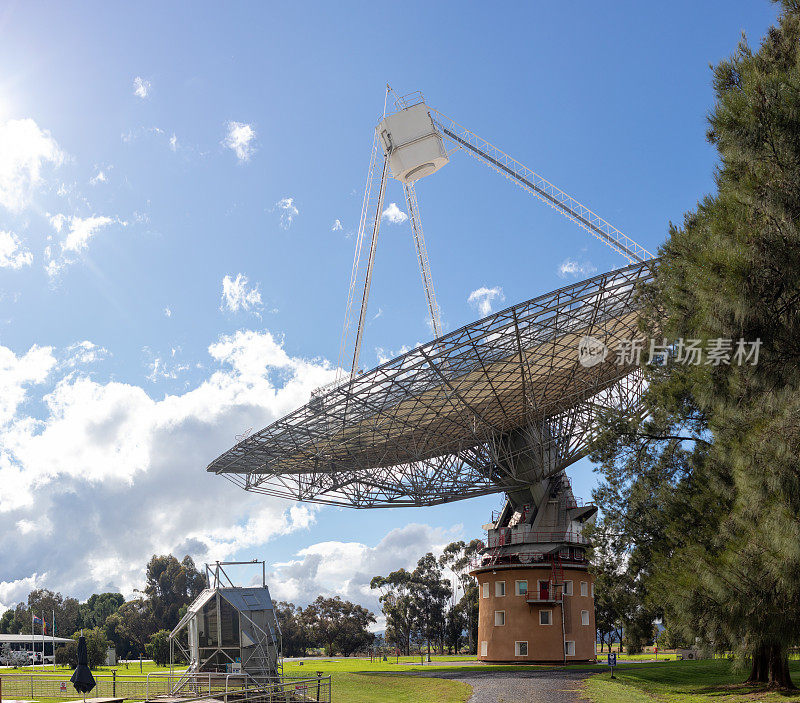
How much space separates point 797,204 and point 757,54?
136 inches

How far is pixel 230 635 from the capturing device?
84.6ft

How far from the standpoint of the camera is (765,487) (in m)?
10.3

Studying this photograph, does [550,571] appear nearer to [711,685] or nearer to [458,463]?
[458,463]

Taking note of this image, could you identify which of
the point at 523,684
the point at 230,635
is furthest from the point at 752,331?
the point at 523,684

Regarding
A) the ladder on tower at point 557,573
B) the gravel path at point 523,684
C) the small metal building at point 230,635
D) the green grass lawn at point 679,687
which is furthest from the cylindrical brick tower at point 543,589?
the small metal building at point 230,635

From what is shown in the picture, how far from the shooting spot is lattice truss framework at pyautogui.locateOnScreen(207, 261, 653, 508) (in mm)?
32875

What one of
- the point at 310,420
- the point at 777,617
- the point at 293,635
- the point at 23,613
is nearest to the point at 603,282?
the point at 310,420

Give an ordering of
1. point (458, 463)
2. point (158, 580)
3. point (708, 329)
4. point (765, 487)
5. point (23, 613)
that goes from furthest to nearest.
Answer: point (23, 613)
point (158, 580)
point (458, 463)
point (708, 329)
point (765, 487)

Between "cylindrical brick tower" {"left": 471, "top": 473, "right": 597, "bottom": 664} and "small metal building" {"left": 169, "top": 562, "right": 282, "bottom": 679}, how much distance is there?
79.3 ft

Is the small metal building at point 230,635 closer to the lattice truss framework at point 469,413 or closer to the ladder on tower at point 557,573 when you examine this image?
the lattice truss framework at point 469,413

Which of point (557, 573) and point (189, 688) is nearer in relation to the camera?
point (189, 688)

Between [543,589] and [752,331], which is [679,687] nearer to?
[543,589]

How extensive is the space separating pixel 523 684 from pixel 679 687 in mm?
6334

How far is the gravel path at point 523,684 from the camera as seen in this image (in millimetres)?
24469
